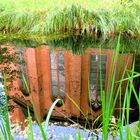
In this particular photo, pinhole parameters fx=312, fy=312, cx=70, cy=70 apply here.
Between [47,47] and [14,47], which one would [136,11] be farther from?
[14,47]

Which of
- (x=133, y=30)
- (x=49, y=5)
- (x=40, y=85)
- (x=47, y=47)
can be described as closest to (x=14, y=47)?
(x=47, y=47)

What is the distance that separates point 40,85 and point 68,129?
14.6 ft

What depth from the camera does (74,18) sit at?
7.46 meters

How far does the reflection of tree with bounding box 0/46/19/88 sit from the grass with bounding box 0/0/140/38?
4.19ft

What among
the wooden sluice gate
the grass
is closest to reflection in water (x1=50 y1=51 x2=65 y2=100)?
the wooden sluice gate

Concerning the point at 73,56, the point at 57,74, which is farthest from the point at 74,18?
the point at 57,74

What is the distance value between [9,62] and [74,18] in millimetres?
2366

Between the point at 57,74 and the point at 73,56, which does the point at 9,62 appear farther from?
the point at 57,74

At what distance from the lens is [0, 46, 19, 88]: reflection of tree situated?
5.34 m

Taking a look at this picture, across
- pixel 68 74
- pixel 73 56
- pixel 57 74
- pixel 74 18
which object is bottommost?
pixel 57 74

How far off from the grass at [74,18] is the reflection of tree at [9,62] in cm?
128

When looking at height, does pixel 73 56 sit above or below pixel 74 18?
below

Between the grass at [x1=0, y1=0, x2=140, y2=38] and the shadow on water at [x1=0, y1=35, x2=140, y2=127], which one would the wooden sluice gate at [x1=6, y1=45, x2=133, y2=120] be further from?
the grass at [x1=0, y1=0, x2=140, y2=38]

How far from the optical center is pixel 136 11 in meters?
7.80
